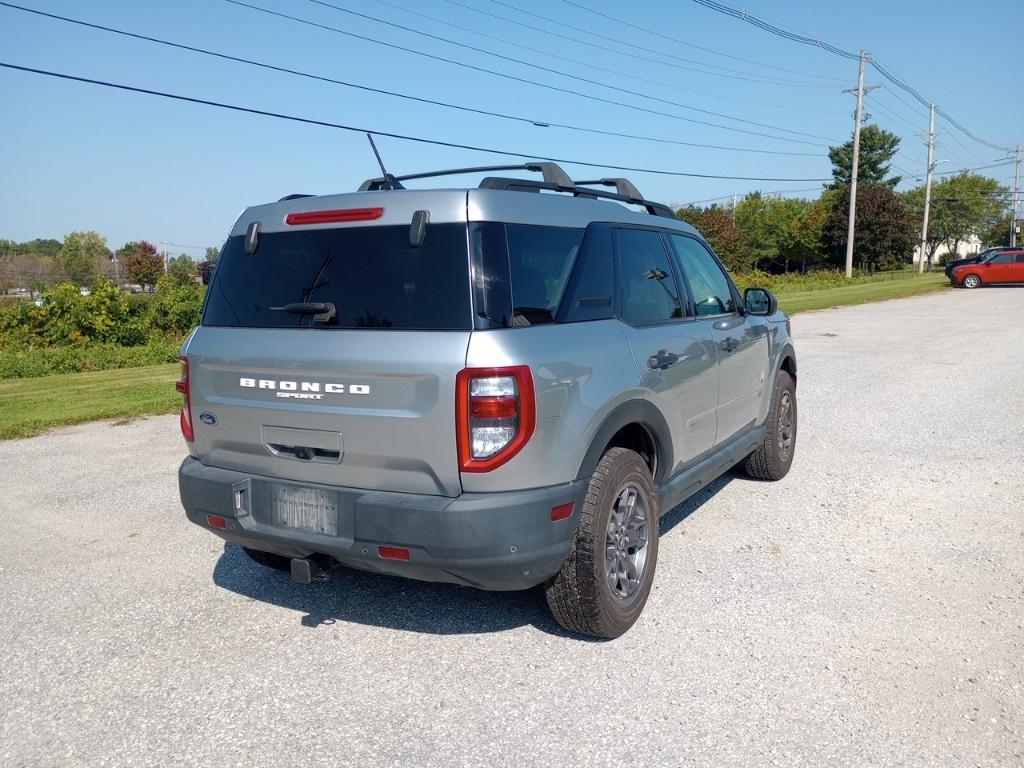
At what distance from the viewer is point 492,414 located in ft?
10.1

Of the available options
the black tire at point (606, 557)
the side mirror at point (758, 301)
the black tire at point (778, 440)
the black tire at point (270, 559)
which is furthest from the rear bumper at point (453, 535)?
the black tire at point (778, 440)

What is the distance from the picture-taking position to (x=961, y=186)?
85875 millimetres

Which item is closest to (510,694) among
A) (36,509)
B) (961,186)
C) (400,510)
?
(400,510)

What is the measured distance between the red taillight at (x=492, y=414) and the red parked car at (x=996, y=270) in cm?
3764

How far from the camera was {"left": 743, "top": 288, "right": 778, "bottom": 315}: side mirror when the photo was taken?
577 cm

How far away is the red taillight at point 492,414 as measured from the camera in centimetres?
308

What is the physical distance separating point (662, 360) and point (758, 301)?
2.07 m

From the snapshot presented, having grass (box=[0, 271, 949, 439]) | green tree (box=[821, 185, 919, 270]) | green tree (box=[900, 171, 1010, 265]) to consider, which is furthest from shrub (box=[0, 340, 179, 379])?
green tree (box=[900, 171, 1010, 265])

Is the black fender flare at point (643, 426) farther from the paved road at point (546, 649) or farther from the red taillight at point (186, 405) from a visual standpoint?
the red taillight at point (186, 405)

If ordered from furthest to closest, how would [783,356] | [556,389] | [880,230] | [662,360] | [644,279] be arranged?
1. [880,230]
2. [783,356]
3. [644,279]
4. [662,360]
5. [556,389]

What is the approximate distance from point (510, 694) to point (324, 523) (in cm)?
104

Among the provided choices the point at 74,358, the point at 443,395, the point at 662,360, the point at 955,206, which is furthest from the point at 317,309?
the point at 955,206

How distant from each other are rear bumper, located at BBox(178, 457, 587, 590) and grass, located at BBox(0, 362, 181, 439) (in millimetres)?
6807

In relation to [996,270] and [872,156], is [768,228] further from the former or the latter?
[996,270]
